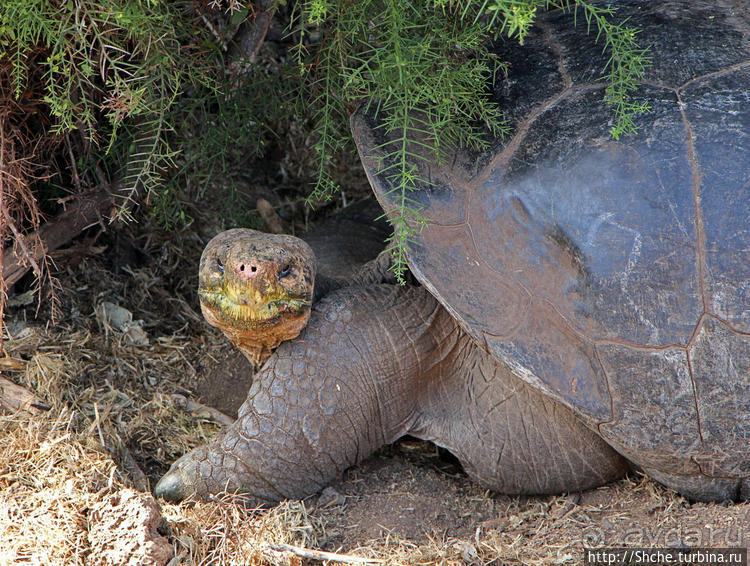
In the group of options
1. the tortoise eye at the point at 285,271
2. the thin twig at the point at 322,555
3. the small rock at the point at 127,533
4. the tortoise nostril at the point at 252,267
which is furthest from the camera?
the tortoise eye at the point at 285,271

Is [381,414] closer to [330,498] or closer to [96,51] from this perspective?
[330,498]

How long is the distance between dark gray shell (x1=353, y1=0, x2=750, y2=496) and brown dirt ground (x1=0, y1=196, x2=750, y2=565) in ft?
1.03

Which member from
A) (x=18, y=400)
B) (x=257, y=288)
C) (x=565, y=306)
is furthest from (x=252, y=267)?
(x=18, y=400)

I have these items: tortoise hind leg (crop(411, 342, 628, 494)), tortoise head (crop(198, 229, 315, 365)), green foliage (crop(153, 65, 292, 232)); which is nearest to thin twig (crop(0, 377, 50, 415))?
tortoise head (crop(198, 229, 315, 365))

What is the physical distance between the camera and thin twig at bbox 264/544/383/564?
2.37m

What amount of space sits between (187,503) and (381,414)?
787 mm

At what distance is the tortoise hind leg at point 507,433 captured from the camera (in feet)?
9.32

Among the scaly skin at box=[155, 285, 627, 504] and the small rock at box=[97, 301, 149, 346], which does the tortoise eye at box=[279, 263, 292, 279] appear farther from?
the small rock at box=[97, 301, 149, 346]

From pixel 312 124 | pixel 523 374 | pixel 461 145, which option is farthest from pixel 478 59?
pixel 312 124

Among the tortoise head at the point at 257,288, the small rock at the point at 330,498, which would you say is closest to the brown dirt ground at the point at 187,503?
the small rock at the point at 330,498

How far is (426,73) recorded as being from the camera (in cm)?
247

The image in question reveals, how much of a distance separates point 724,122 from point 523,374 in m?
1.07

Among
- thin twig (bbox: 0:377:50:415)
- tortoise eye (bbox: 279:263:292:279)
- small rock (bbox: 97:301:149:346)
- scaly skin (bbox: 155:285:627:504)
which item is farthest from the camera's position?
small rock (bbox: 97:301:149:346)

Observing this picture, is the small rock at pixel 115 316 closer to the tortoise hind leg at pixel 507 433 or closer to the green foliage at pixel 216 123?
the green foliage at pixel 216 123
